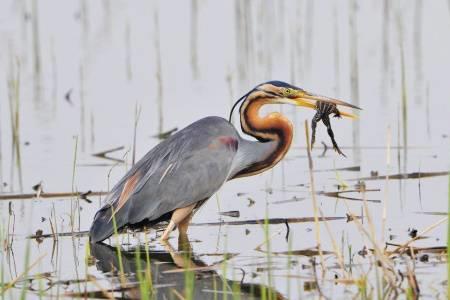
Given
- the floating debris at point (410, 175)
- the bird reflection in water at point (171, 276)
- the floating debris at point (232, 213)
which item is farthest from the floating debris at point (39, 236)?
the floating debris at point (410, 175)

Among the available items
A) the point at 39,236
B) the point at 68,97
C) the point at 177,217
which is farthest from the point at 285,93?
the point at 68,97

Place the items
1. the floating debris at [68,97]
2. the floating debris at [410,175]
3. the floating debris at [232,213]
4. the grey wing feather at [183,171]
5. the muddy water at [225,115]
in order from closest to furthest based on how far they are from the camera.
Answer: the muddy water at [225,115]
the grey wing feather at [183,171]
the floating debris at [232,213]
the floating debris at [410,175]
the floating debris at [68,97]

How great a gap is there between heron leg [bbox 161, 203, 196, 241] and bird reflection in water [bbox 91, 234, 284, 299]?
7cm

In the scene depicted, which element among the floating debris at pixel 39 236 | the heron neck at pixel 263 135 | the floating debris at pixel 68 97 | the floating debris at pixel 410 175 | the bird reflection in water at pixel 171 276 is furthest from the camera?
the floating debris at pixel 68 97

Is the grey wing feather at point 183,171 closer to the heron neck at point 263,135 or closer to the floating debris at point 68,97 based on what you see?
the heron neck at point 263,135

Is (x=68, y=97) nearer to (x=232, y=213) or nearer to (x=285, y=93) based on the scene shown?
(x=232, y=213)

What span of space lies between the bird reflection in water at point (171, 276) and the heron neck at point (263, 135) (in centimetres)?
76

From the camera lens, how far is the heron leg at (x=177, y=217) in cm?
793

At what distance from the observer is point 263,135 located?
8.43 meters

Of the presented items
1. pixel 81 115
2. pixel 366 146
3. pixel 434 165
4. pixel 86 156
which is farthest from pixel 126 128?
pixel 434 165

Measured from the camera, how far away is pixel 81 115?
11.9 metres

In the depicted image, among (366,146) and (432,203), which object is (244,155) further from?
(366,146)

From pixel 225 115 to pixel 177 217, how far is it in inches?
157

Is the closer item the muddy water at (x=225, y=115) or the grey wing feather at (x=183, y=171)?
the muddy water at (x=225, y=115)
